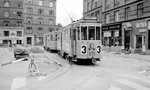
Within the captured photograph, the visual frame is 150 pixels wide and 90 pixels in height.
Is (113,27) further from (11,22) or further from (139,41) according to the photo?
(11,22)

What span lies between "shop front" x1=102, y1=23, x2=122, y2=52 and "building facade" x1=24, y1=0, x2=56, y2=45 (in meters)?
35.7

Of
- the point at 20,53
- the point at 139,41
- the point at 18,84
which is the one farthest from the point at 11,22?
the point at 18,84

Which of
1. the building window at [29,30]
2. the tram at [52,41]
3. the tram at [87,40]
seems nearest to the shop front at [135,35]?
the tram at [52,41]

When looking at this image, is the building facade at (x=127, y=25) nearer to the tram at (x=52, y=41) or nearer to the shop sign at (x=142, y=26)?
the shop sign at (x=142, y=26)

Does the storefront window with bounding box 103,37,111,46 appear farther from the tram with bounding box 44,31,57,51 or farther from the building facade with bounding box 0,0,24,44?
the building facade with bounding box 0,0,24,44

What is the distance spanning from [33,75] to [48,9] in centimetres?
6342

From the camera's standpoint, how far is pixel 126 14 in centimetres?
3180

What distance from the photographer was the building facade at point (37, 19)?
6750 cm

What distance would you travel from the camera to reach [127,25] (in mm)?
30703

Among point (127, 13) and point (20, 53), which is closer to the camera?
point (20, 53)

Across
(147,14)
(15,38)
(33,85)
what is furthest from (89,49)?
(15,38)

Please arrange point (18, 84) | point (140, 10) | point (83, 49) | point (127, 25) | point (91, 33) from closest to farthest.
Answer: point (18, 84)
point (83, 49)
point (91, 33)
point (140, 10)
point (127, 25)

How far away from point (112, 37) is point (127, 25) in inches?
215

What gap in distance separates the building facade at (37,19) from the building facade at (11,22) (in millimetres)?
3346
